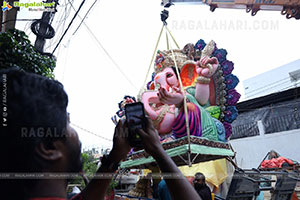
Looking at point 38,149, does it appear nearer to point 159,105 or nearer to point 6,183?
point 6,183

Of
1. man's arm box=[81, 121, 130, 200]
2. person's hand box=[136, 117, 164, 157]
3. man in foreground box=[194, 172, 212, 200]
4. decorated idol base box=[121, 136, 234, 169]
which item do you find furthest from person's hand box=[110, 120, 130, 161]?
decorated idol base box=[121, 136, 234, 169]

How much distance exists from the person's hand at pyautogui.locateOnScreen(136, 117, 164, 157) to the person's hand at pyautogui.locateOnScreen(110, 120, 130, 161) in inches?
5.7

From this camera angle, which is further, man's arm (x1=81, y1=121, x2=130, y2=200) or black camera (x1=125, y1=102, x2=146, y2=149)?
man's arm (x1=81, y1=121, x2=130, y2=200)

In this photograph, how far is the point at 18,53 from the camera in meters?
2.56

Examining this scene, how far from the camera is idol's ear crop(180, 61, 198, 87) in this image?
20.4 ft

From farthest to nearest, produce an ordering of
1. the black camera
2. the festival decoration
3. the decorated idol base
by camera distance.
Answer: the festival decoration
the decorated idol base
the black camera

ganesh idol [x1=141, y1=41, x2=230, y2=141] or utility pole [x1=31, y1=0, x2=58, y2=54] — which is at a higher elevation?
utility pole [x1=31, y1=0, x2=58, y2=54]

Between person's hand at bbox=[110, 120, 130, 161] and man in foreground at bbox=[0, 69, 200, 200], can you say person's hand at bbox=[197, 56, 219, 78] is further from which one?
man in foreground at bbox=[0, 69, 200, 200]

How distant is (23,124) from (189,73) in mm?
5763

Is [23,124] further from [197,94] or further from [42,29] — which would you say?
[42,29]

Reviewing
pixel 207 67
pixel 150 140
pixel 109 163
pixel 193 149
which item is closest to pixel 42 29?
pixel 207 67

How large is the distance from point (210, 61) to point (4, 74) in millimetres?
5209

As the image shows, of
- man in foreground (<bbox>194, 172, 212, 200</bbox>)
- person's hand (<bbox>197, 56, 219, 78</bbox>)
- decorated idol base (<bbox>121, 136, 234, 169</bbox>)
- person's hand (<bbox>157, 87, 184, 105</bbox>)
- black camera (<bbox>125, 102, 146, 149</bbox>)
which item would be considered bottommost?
man in foreground (<bbox>194, 172, 212, 200</bbox>)

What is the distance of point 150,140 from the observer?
91cm
